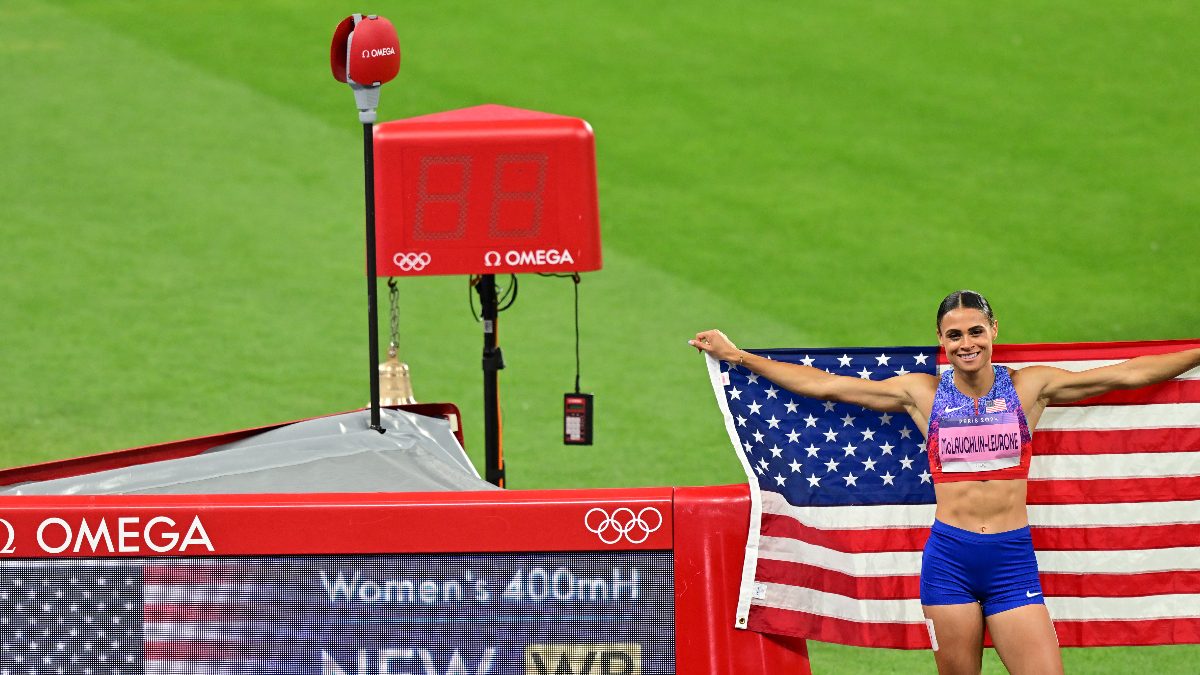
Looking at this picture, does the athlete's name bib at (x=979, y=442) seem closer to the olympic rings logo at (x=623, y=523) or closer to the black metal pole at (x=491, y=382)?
the olympic rings logo at (x=623, y=523)

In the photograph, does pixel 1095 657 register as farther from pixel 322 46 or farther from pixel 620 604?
pixel 322 46

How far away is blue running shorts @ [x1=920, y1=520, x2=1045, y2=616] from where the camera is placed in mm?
5402

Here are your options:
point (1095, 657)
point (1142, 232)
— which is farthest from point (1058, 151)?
point (1095, 657)

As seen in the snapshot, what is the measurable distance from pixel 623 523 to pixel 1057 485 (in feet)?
5.27

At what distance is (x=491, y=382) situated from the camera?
344 inches

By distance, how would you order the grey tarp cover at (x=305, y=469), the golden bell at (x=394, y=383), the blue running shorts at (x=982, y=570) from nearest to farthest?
the blue running shorts at (x=982, y=570) → the grey tarp cover at (x=305, y=469) → the golden bell at (x=394, y=383)

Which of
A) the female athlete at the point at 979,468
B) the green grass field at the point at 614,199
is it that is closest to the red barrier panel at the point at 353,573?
the female athlete at the point at 979,468

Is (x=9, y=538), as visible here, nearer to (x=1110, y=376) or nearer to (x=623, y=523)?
(x=623, y=523)

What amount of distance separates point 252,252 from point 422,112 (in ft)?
10.8

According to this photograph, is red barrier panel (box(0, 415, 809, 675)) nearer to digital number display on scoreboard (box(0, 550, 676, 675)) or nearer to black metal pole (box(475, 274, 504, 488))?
digital number display on scoreboard (box(0, 550, 676, 675))

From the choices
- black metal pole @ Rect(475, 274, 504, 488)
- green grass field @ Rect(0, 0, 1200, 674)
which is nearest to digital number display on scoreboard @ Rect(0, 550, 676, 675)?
black metal pole @ Rect(475, 274, 504, 488)

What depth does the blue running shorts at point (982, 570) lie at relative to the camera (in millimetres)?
5402

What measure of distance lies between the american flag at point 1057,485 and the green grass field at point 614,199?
5928 millimetres

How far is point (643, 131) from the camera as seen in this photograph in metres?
18.5
